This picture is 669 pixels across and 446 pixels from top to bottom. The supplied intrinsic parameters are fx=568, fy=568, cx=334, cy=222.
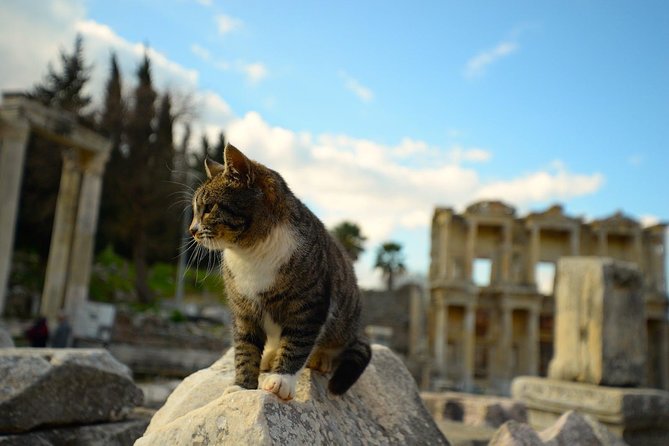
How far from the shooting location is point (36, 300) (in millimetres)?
24812

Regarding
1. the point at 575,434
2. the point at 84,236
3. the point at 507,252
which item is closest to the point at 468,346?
the point at 507,252

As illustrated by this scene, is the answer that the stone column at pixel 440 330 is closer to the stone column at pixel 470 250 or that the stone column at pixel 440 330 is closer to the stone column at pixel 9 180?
the stone column at pixel 470 250

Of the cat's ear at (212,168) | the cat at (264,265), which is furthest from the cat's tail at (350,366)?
the cat's ear at (212,168)

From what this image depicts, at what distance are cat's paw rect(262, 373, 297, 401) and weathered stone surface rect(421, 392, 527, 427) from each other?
5.77m

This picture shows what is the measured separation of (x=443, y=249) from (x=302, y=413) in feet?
116

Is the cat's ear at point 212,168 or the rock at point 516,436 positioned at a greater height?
the cat's ear at point 212,168

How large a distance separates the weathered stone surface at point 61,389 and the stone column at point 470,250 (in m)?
33.6

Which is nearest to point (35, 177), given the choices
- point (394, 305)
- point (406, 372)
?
point (394, 305)

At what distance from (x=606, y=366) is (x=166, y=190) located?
2660 centimetres

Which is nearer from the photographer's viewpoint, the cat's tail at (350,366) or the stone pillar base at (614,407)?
the cat's tail at (350,366)

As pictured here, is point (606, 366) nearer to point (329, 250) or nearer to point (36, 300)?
point (329, 250)

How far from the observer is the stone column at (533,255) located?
121 feet

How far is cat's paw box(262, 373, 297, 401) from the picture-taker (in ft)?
7.44

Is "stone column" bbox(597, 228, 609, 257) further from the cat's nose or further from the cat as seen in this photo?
the cat's nose
